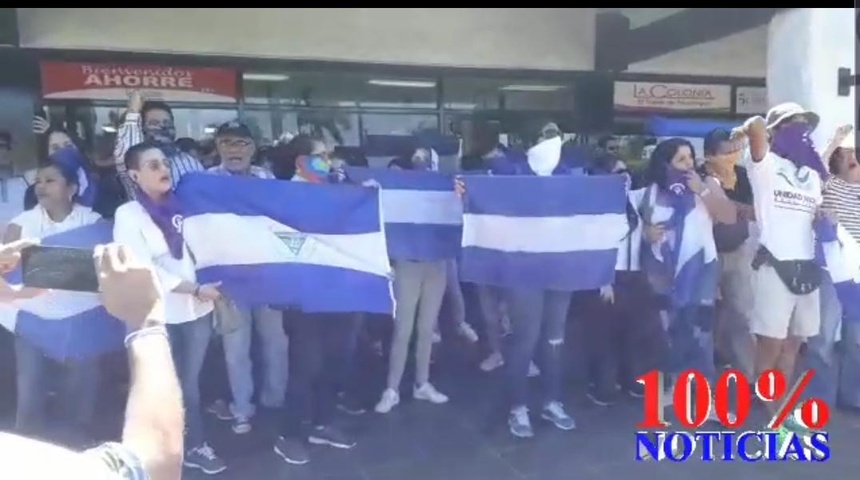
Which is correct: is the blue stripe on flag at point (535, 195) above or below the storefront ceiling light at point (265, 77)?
below

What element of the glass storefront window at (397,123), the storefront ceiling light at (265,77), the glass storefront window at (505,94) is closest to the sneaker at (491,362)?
the glass storefront window at (397,123)

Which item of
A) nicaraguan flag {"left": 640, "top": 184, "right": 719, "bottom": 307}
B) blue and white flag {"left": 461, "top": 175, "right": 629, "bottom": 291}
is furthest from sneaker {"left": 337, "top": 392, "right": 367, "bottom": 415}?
nicaraguan flag {"left": 640, "top": 184, "right": 719, "bottom": 307}

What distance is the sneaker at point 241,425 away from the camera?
376cm

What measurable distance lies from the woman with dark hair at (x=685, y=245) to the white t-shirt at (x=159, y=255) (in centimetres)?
208

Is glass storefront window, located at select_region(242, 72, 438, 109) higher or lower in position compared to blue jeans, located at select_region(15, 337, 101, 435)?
higher

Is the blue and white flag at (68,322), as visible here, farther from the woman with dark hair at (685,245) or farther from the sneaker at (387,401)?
the woman with dark hair at (685,245)

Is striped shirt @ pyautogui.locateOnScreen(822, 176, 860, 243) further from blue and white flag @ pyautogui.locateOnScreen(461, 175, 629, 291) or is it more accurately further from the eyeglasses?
the eyeglasses

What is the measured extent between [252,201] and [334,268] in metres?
0.43

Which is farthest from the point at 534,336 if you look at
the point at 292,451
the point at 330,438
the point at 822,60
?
the point at 822,60

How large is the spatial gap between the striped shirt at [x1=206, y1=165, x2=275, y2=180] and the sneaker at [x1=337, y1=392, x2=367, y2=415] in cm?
103

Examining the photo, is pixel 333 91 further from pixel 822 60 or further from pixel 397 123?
pixel 822 60

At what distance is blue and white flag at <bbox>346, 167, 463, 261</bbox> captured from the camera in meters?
3.88

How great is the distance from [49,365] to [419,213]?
1.62 metres

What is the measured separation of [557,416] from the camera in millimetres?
3980
